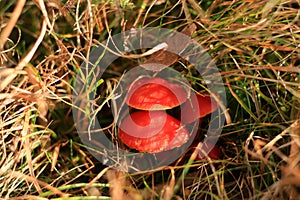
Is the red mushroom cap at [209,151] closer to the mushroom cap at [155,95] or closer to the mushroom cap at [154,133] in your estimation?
the mushroom cap at [154,133]

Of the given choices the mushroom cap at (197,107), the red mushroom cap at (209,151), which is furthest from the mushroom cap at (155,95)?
the red mushroom cap at (209,151)

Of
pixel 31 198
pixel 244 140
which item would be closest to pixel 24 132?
pixel 31 198

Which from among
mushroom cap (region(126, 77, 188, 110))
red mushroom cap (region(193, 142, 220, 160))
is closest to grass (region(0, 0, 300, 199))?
red mushroom cap (region(193, 142, 220, 160))

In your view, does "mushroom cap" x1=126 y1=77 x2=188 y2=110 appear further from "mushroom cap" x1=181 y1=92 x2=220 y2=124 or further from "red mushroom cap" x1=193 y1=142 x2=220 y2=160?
"red mushroom cap" x1=193 y1=142 x2=220 y2=160

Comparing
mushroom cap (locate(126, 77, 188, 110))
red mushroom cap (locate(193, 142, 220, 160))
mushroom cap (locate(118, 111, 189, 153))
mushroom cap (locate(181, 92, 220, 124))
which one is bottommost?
red mushroom cap (locate(193, 142, 220, 160))

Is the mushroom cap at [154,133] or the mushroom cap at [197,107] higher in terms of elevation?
the mushroom cap at [197,107]

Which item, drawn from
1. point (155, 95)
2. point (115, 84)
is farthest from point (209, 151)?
point (115, 84)
